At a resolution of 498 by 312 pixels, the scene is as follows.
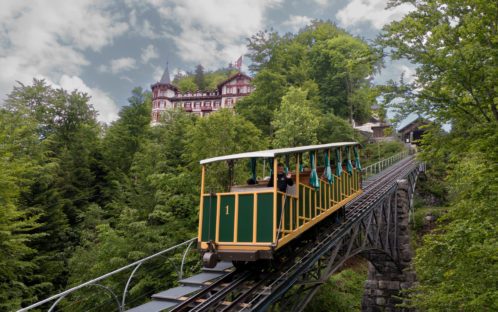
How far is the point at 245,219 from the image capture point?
7.83 metres

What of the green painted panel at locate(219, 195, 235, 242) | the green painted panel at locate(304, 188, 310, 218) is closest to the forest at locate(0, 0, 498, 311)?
the green painted panel at locate(304, 188, 310, 218)

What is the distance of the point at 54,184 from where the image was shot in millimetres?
26672

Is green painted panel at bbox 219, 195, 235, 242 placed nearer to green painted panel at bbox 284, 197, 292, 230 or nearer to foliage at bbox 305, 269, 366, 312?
green painted panel at bbox 284, 197, 292, 230

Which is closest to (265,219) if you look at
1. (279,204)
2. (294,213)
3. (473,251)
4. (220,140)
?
(279,204)

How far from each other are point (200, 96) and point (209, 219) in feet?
220

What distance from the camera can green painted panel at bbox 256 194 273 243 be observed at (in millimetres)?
7457

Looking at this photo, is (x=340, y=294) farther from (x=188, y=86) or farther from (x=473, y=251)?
(x=188, y=86)

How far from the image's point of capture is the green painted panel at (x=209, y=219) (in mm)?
8352

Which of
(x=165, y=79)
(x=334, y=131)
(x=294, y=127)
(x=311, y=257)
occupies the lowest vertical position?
(x=311, y=257)

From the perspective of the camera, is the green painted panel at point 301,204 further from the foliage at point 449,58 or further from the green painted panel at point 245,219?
the foliage at point 449,58

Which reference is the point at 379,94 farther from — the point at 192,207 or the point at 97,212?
the point at 97,212

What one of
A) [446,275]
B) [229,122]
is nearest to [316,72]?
[229,122]

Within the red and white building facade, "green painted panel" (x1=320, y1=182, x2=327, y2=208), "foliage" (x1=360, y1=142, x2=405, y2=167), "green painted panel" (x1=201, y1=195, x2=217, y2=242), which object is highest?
the red and white building facade

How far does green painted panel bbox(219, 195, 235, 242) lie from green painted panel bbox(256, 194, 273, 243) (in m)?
0.79
